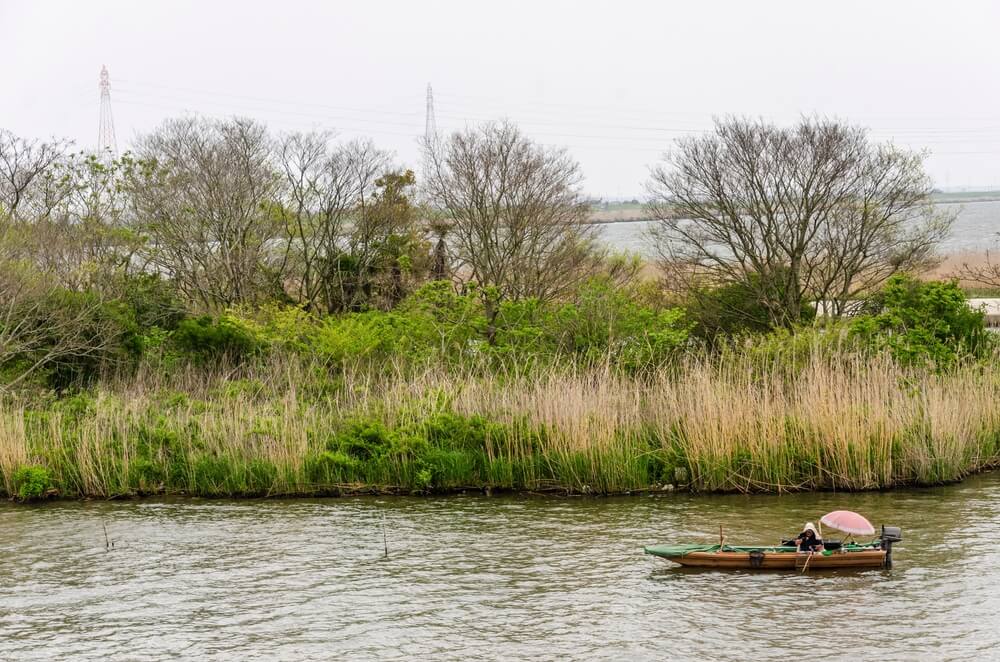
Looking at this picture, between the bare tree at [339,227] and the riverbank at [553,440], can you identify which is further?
the bare tree at [339,227]

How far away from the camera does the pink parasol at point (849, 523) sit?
1170 centimetres

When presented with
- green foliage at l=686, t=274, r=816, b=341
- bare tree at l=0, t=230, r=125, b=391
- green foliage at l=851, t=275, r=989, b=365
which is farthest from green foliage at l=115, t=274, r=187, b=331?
green foliage at l=851, t=275, r=989, b=365

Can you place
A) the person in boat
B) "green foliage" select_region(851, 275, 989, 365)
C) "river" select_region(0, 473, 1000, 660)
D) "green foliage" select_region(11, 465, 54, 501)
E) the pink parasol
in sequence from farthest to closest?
"green foliage" select_region(851, 275, 989, 365)
"green foliage" select_region(11, 465, 54, 501)
the person in boat
the pink parasol
"river" select_region(0, 473, 1000, 660)

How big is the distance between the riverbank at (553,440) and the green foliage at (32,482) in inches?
1.1

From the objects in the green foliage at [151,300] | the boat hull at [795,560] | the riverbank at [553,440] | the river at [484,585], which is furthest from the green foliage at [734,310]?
the boat hull at [795,560]

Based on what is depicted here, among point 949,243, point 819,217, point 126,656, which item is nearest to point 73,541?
point 126,656

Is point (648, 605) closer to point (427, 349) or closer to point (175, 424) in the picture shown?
point (175, 424)

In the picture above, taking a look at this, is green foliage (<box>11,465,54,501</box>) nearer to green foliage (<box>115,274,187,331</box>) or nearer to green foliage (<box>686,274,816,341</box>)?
green foliage (<box>115,274,187,331</box>)

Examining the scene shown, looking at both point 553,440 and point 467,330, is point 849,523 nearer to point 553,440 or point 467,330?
point 553,440

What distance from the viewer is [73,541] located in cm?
1421

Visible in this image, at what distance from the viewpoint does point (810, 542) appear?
38.8ft

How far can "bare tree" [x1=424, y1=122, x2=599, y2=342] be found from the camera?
2788cm

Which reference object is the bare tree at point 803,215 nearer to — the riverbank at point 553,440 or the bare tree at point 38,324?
the riverbank at point 553,440

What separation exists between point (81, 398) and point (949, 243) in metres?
75.9
